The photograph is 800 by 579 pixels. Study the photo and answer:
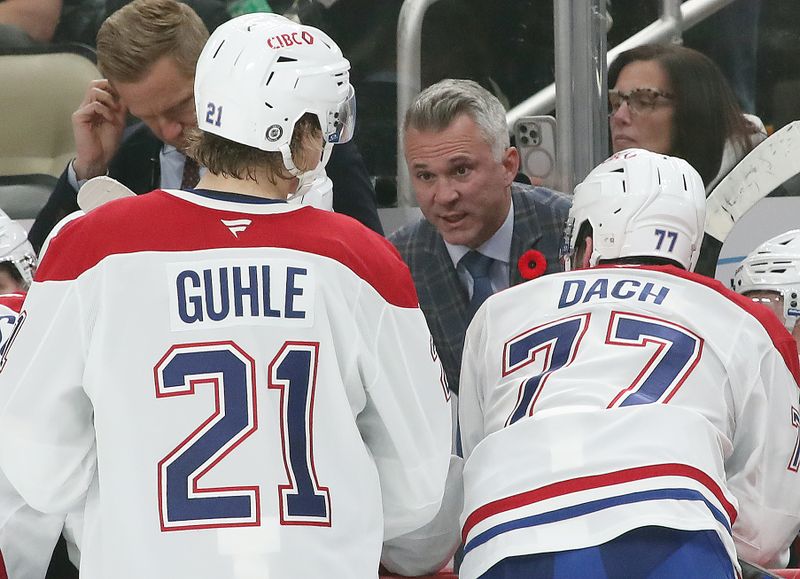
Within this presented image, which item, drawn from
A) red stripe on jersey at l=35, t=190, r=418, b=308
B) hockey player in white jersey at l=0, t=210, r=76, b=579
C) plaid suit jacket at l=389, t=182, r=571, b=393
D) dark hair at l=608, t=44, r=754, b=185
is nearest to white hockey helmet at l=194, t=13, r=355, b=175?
red stripe on jersey at l=35, t=190, r=418, b=308

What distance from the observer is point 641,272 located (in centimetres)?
213

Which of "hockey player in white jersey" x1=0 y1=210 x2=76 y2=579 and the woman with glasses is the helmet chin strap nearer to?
"hockey player in white jersey" x1=0 y1=210 x2=76 y2=579

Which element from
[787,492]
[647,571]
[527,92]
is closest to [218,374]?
[647,571]

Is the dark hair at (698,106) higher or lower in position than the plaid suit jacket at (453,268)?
higher

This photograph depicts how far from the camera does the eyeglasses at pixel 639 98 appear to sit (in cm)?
357

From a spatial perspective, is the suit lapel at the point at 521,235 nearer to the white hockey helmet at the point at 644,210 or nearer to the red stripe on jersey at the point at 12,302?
the white hockey helmet at the point at 644,210

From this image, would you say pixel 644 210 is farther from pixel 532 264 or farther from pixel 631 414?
pixel 532 264

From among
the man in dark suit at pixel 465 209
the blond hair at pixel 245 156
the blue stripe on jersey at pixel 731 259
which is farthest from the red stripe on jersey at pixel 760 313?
the blue stripe on jersey at pixel 731 259

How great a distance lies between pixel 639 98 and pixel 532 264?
88cm

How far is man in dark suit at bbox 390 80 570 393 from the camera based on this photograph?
3113 mm

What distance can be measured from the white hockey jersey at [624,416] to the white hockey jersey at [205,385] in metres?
0.26

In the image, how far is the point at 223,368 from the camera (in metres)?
1.73

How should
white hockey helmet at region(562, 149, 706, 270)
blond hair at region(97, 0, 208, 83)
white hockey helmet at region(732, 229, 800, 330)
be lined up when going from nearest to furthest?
white hockey helmet at region(562, 149, 706, 270)
white hockey helmet at region(732, 229, 800, 330)
blond hair at region(97, 0, 208, 83)

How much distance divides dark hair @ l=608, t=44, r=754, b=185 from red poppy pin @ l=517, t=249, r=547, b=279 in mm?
842
